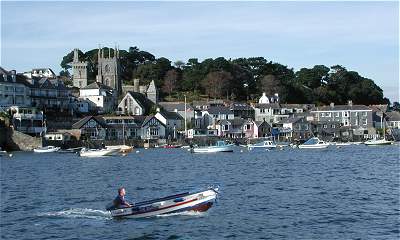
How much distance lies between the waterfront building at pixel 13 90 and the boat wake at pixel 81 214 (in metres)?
91.9

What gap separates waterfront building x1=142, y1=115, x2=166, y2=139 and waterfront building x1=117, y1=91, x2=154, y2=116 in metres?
13.7

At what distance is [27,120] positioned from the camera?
118 metres

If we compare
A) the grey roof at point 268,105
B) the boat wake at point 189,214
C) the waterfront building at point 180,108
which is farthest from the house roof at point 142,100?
the boat wake at point 189,214

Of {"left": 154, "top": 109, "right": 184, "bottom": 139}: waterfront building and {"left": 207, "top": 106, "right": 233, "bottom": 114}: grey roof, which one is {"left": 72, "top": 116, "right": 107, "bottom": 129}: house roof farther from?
{"left": 207, "top": 106, "right": 233, "bottom": 114}: grey roof

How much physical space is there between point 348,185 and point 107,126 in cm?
8687

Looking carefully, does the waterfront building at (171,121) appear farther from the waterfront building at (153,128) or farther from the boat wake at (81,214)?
the boat wake at (81,214)

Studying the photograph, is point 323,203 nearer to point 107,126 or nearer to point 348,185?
point 348,185

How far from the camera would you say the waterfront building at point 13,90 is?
125 meters

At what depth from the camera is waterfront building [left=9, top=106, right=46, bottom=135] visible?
115250 millimetres

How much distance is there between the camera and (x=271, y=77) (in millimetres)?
186000

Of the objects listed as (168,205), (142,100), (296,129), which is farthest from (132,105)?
(168,205)

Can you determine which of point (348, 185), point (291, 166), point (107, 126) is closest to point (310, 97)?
point (107, 126)

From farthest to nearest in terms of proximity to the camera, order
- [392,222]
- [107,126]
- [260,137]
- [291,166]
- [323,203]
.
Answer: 1. [260,137]
2. [107,126]
3. [291,166]
4. [323,203]
5. [392,222]

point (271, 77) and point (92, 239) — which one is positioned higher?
point (271, 77)
